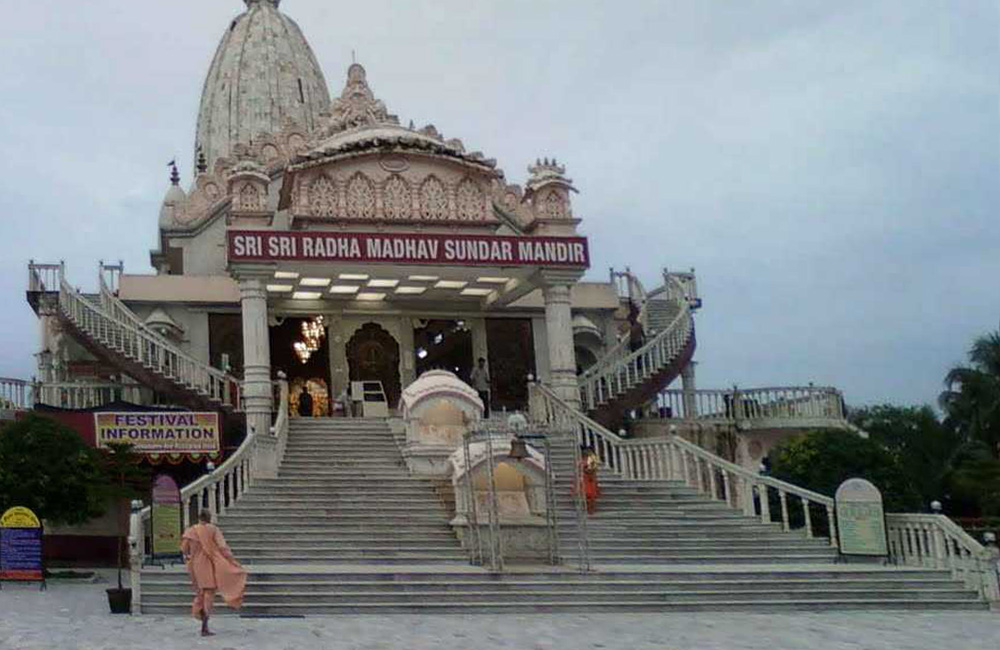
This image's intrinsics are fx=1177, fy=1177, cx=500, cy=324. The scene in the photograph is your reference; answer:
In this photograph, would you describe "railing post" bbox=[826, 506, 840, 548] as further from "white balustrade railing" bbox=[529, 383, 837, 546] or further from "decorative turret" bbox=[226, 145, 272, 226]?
"decorative turret" bbox=[226, 145, 272, 226]

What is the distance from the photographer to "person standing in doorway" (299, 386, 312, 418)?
30344 mm

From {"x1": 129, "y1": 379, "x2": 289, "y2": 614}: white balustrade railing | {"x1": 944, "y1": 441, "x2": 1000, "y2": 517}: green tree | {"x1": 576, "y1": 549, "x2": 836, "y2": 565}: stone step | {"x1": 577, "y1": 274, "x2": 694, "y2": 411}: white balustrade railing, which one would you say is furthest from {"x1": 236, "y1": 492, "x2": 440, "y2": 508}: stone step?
{"x1": 944, "y1": 441, "x2": 1000, "y2": 517}: green tree

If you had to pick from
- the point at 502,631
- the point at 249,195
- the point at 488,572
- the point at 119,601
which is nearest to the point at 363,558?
the point at 488,572

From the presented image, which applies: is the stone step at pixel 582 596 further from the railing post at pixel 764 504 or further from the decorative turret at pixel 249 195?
the decorative turret at pixel 249 195

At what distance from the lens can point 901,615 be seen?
15.7 meters

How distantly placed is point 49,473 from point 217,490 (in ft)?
9.37

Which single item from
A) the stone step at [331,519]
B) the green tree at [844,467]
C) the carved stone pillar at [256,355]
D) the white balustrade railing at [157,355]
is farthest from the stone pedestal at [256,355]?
the green tree at [844,467]

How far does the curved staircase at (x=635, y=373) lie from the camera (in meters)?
28.4

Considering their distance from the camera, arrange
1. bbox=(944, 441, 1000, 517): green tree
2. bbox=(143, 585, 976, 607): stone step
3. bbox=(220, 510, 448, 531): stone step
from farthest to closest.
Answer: bbox=(944, 441, 1000, 517): green tree < bbox=(220, 510, 448, 531): stone step < bbox=(143, 585, 976, 607): stone step

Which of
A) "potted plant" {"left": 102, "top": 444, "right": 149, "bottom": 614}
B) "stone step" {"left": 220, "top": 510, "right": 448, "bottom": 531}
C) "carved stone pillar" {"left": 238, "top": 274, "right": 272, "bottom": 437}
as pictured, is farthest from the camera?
"carved stone pillar" {"left": 238, "top": 274, "right": 272, "bottom": 437}

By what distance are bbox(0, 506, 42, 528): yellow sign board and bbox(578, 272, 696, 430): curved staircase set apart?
13854 mm

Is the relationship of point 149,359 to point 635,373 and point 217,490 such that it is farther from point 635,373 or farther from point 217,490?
point 635,373

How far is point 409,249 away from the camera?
2567cm

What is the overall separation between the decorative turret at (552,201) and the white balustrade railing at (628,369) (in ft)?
11.3
